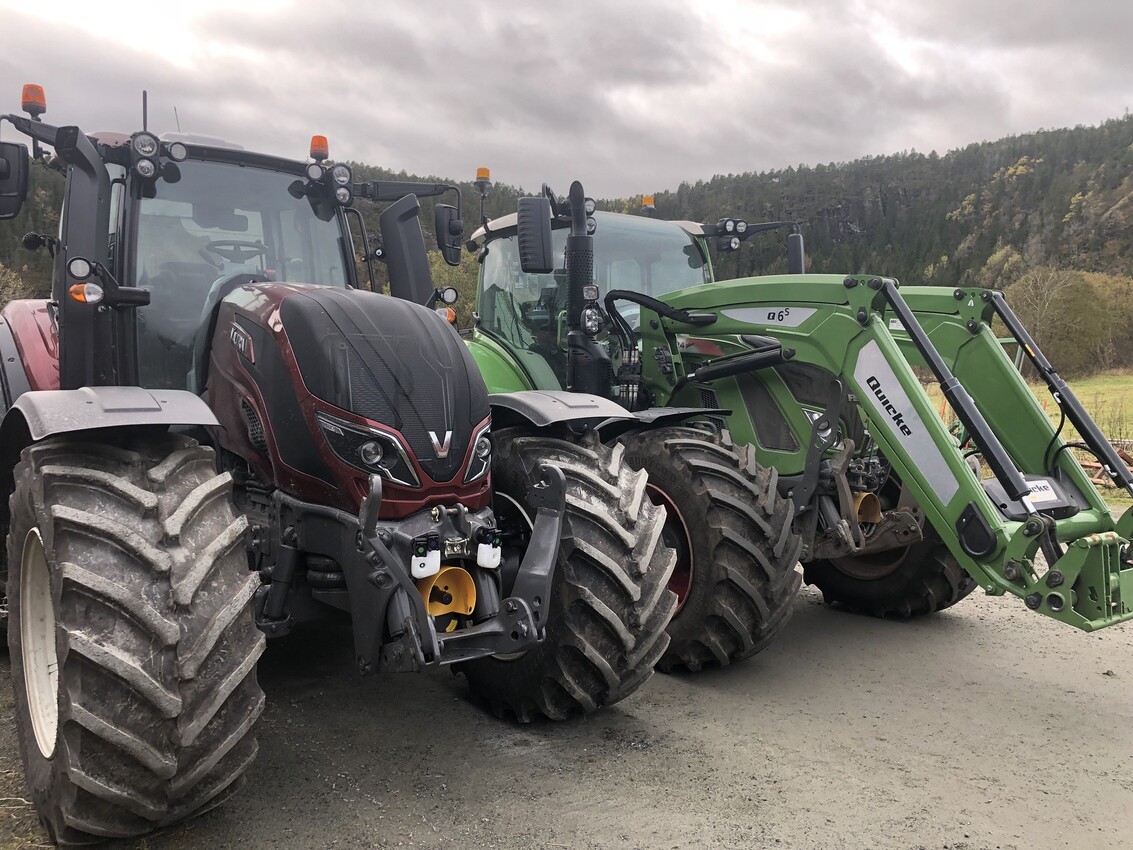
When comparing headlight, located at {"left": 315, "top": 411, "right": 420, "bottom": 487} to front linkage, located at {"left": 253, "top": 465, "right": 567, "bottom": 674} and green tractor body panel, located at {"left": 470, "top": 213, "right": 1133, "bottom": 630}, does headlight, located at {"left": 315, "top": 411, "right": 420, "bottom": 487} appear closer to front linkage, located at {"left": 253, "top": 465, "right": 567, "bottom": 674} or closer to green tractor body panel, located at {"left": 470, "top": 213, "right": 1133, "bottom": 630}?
front linkage, located at {"left": 253, "top": 465, "right": 567, "bottom": 674}

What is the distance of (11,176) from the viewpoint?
10.7 ft

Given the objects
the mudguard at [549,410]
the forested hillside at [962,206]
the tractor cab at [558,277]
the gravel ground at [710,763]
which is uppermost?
the forested hillside at [962,206]

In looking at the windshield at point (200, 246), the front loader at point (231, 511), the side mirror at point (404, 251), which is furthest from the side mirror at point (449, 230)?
the front loader at point (231, 511)

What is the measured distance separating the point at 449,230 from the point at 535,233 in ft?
1.60

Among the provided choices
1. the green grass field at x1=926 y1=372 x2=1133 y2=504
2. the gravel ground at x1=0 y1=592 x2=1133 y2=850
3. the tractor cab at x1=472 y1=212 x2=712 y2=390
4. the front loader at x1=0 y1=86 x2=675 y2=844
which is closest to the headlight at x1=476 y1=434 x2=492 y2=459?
the front loader at x1=0 y1=86 x2=675 y2=844

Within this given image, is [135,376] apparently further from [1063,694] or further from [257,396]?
[1063,694]

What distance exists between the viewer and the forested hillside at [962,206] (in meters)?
65.8

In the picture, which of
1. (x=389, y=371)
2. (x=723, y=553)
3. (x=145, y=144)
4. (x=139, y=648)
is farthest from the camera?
(x=723, y=553)

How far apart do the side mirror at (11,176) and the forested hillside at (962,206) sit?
51.7m

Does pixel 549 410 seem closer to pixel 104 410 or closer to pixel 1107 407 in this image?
pixel 104 410

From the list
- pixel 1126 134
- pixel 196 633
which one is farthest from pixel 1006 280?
pixel 196 633

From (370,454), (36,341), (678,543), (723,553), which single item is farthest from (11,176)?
(723,553)

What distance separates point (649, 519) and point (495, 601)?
0.75 metres

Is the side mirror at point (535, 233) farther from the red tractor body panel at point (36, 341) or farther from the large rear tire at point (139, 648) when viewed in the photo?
the red tractor body panel at point (36, 341)
